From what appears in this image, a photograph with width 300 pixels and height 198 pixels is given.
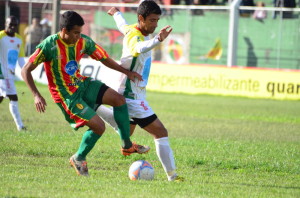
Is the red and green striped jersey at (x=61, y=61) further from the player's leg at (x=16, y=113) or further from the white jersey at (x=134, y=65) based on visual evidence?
the player's leg at (x=16, y=113)

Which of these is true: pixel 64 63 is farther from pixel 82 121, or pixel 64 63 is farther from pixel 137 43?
pixel 137 43

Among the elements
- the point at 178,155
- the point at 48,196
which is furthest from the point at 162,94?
the point at 48,196

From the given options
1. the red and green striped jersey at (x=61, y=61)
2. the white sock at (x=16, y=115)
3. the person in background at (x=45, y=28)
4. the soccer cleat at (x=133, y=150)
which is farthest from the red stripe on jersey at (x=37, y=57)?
the person in background at (x=45, y=28)

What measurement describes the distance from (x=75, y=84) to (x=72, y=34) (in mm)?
601

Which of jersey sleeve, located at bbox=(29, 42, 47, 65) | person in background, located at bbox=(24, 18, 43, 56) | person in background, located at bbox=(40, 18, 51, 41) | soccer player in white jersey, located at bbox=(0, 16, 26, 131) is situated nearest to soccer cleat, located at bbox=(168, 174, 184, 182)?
jersey sleeve, located at bbox=(29, 42, 47, 65)

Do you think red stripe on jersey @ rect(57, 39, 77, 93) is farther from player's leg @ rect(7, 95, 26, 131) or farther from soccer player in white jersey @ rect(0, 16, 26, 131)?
soccer player in white jersey @ rect(0, 16, 26, 131)

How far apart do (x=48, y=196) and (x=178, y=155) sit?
3867 millimetres

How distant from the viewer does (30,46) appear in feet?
86.6

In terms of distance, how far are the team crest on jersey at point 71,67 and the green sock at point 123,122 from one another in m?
0.66

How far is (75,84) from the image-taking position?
24.2 ft

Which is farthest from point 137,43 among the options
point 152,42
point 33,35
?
point 33,35

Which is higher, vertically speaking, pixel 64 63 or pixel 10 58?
pixel 64 63

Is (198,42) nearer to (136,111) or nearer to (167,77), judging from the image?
(167,77)

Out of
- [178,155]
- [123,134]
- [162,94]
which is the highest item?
[123,134]
